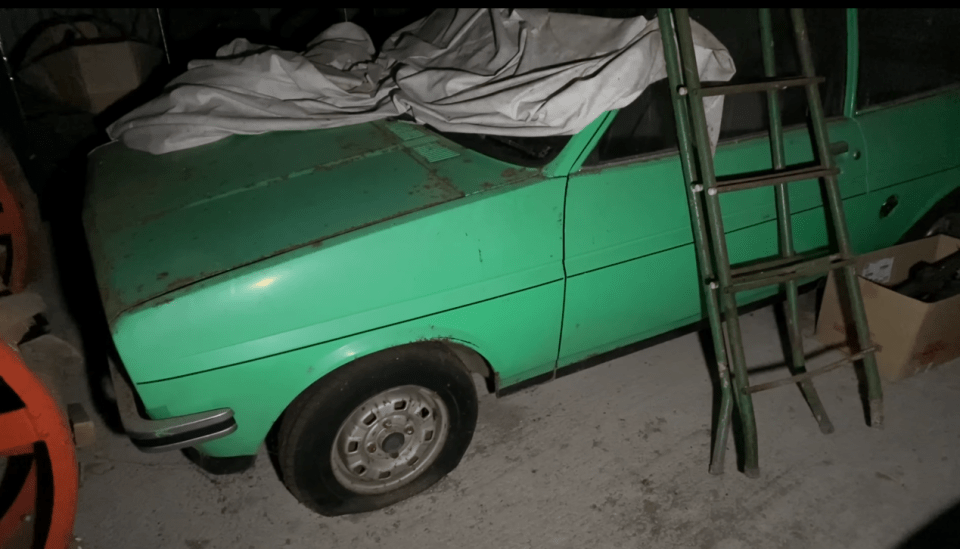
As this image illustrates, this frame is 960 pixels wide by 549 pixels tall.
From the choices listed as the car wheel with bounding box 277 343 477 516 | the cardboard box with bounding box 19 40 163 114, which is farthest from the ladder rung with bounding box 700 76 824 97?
the cardboard box with bounding box 19 40 163 114

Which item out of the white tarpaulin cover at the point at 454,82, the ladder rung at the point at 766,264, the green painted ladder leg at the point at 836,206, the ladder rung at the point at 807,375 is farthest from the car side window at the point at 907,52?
the ladder rung at the point at 807,375

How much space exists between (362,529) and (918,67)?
3.31 meters

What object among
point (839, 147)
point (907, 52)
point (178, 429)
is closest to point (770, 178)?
point (839, 147)

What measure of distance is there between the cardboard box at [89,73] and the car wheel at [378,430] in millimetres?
3772

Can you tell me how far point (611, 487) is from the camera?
7.52 feet

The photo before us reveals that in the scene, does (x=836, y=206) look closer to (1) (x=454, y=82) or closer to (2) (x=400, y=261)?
(1) (x=454, y=82)

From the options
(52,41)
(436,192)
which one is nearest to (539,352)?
(436,192)

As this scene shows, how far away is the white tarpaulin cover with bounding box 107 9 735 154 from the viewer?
2.03m

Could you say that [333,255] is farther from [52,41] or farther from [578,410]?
[52,41]

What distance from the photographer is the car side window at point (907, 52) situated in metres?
2.75

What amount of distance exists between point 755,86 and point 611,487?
1.58 meters

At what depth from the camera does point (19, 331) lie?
6.34 ft

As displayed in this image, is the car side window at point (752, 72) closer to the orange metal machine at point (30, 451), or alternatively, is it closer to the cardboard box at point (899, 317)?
the cardboard box at point (899, 317)

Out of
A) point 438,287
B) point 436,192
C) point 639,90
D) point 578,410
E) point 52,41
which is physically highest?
point 52,41
